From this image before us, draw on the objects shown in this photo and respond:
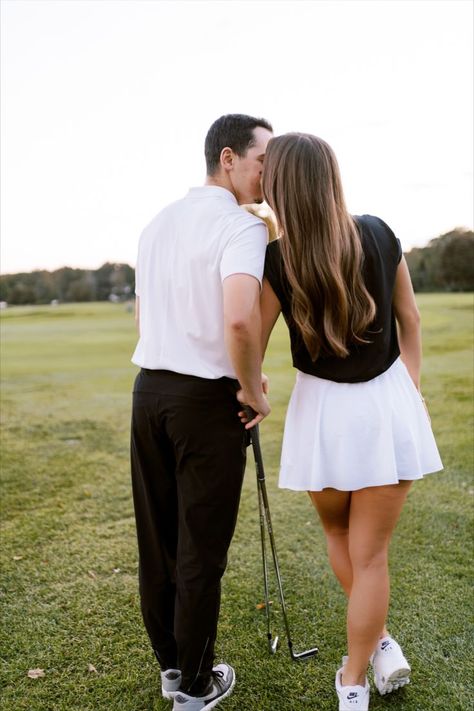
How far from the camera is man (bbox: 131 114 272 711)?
2227 mm

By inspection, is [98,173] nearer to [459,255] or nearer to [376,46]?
[376,46]

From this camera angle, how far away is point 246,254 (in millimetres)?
2127

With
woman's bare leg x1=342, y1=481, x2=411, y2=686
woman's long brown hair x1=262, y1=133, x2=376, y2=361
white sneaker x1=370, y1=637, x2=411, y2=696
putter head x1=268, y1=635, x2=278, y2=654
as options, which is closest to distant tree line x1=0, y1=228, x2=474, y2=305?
putter head x1=268, y1=635, x2=278, y2=654

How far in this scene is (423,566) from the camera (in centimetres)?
393

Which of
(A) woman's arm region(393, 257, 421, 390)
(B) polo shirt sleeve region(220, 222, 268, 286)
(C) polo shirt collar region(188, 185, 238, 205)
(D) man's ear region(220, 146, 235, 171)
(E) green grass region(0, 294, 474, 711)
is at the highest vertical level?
(D) man's ear region(220, 146, 235, 171)

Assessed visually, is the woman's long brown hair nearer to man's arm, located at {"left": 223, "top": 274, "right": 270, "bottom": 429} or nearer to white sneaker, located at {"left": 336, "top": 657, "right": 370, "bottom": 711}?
man's arm, located at {"left": 223, "top": 274, "right": 270, "bottom": 429}

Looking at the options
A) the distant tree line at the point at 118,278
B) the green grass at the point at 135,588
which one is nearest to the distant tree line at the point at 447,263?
the distant tree line at the point at 118,278

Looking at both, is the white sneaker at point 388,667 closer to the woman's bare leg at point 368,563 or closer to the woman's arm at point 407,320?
the woman's bare leg at point 368,563

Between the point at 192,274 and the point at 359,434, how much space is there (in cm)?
80

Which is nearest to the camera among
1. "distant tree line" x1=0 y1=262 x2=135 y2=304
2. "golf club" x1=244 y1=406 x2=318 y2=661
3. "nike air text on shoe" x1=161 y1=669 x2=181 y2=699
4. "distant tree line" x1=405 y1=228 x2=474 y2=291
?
"golf club" x1=244 y1=406 x2=318 y2=661

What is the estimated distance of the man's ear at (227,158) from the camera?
2.41 metres

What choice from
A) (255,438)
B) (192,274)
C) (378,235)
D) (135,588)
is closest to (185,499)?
(255,438)

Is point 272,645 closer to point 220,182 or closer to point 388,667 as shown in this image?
point 388,667

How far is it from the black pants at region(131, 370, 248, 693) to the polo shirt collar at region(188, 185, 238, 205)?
647 millimetres
